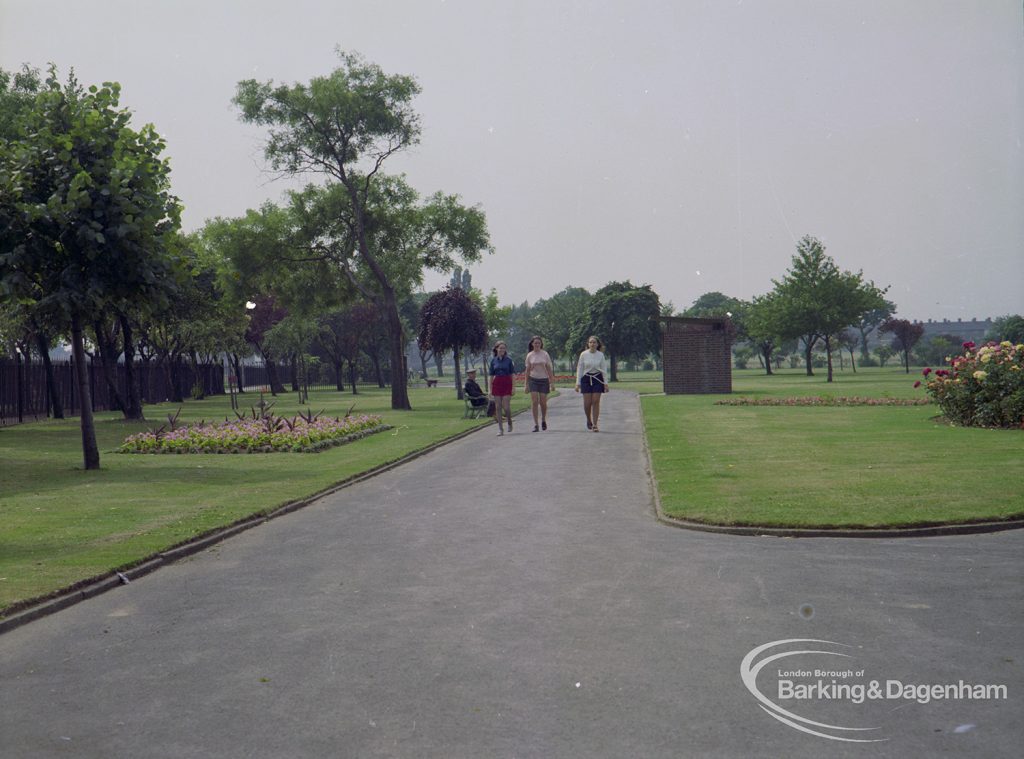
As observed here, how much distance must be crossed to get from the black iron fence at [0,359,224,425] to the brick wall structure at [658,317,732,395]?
23553 millimetres

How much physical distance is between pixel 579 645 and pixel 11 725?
284 cm

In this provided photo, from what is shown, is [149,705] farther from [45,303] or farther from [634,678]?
[45,303]

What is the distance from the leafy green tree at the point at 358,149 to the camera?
122ft

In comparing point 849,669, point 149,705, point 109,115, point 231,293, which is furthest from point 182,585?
point 231,293

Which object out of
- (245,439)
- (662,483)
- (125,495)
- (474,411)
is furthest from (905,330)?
(125,495)

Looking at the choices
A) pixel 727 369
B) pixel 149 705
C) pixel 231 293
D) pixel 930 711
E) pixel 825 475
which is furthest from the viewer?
pixel 727 369

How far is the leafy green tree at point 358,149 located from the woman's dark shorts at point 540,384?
17.6m

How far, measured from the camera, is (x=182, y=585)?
7379 mm

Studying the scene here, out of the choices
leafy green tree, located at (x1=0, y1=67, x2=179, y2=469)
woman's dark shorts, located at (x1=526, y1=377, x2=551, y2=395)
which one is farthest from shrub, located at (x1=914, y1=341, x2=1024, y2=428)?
leafy green tree, located at (x1=0, y1=67, x2=179, y2=469)

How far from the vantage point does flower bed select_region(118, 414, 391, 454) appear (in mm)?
19062

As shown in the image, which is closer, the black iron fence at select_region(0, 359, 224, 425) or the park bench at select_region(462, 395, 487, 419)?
the park bench at select_region(462, 395, 487, 419)

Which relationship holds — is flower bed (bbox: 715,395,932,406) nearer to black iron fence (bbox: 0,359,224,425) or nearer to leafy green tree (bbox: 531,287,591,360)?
black iron fence (bbox: 0,359,224,425)

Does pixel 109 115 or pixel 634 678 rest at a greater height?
pixel 109 115

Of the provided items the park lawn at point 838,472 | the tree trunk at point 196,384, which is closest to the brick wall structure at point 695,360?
the park lawn at point 838,472
